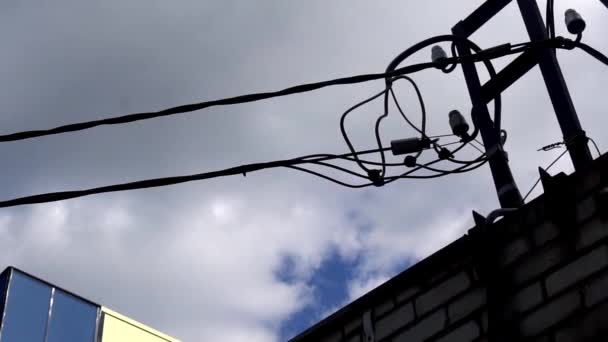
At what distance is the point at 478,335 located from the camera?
17.8 ft

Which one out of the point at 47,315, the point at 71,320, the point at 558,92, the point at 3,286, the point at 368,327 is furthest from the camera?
the point at 71,320

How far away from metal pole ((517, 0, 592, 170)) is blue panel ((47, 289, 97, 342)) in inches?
671

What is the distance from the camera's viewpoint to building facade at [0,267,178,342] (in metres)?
20.1

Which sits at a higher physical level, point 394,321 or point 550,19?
point 550,19

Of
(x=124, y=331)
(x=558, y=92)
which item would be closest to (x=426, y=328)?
(x=558, y=92)

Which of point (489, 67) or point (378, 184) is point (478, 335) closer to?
point (378, 184)

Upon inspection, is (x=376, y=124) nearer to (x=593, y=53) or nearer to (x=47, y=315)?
(x=593, y=53)

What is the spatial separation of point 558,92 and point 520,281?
1949 millimetres

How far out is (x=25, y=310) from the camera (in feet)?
67.1

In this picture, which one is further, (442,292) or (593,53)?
(593,53)

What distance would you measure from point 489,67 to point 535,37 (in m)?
0.54

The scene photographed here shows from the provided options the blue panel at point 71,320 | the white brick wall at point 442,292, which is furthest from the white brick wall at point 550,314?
the blue panel at point 71,320

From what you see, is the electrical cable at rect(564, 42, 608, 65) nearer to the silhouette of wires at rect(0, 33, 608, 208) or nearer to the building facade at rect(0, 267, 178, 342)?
the silhouette of wires at rect(0, 33, 608, 208)

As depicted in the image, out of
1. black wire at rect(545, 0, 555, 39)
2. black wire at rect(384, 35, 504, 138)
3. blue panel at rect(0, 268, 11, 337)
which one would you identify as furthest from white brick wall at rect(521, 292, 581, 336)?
blue panel at rect(0, 268, 11, 337)
